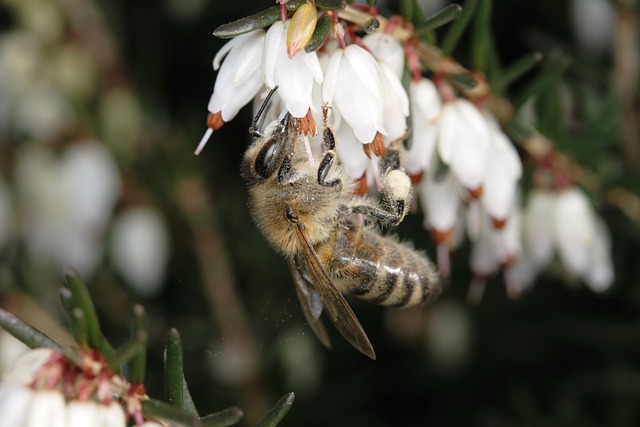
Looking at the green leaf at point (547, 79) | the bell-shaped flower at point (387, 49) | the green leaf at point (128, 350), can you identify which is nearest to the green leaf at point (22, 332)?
the green leaf at point (128, 350)

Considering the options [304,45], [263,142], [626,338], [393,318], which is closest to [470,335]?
[393,318]

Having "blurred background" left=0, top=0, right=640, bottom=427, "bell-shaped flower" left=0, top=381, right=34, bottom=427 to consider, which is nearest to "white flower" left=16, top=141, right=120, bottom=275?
"blurred background" left=0, top=0, right=640, bottom=427

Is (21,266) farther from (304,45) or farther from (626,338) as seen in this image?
(626,338)

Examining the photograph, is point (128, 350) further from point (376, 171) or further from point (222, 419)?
point (376, 171)

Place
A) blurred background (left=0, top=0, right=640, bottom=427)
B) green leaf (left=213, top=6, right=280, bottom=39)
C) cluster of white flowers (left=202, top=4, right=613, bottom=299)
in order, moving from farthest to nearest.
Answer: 1. blurred background (left=0, top=0, right=640, bottom=427)
2. cluster of white flowers (left=202, top=4, right=613, bottom=299)
3. green leaf (left=213, top=6, right=280, bottom=39)

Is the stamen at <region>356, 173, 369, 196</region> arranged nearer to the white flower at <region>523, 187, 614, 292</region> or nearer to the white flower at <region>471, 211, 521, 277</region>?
the white flower at <region>471, 211, 521, 277</region>

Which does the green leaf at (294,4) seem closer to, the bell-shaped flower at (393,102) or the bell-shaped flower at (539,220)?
the bell-shaped flower at (393,102)
